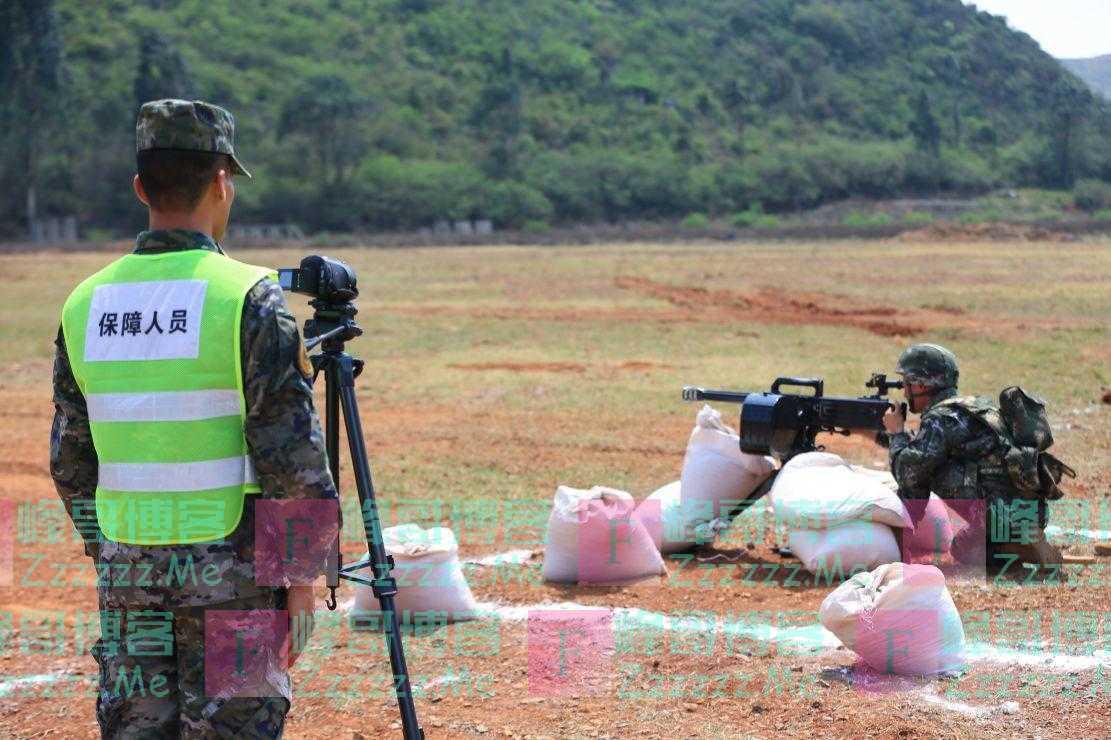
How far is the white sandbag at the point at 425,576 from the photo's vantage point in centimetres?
461

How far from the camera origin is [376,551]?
→ 9.12 feet

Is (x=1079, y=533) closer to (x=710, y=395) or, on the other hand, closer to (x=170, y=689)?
(x=710, y=395)

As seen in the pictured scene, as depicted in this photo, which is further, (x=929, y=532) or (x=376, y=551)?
(x=929, y=532)

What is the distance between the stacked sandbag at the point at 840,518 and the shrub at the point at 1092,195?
52805mm

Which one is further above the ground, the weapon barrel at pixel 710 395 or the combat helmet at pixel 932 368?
the combat helmet at pixel 932 368

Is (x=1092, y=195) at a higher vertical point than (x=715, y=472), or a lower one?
A: higher

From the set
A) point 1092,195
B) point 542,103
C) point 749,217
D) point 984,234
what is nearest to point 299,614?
point 984,234

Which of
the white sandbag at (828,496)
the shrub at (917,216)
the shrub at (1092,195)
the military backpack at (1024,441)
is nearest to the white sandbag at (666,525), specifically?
the white sandbag at (828,496)

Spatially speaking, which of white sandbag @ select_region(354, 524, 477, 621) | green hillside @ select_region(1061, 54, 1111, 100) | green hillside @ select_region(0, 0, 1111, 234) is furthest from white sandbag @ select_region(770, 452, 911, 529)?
green hillside @ select_region(0, 0, 1111, 234)

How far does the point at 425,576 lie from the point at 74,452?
224 centimetres

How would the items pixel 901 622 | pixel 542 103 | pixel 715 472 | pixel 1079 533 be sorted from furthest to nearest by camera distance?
pixel 542 103 < pixel 1079 533 < pixel 715 472 < pixel 901 622

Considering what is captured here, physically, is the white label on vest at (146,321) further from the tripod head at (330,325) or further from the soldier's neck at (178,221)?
the tripod head at (330,325)

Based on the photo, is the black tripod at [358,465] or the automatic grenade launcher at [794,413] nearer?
the black tripod at [358,465]

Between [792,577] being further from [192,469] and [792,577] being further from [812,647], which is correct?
[192,469]
